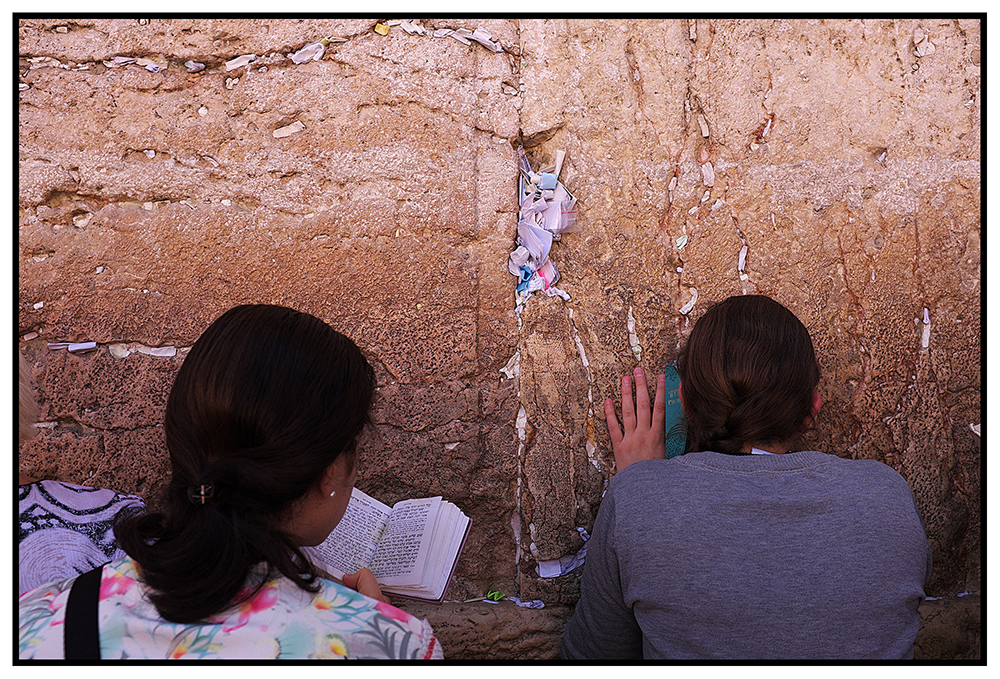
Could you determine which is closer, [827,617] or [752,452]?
[827,617]

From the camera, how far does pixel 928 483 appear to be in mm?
1848

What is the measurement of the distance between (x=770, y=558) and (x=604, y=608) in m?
0.40

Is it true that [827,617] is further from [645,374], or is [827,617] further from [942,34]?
[942,34]

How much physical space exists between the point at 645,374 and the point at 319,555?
0.97m

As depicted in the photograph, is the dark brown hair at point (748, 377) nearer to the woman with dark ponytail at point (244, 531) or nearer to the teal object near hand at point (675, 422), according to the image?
the teal object near hand at point (675, 422)

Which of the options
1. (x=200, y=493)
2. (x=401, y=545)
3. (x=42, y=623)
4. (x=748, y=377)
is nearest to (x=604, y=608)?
(x=401, y=545)

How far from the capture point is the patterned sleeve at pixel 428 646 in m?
1.01

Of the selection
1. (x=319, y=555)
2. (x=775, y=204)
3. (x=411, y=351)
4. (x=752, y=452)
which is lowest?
(x=319, y=555)

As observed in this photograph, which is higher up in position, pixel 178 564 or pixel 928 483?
pixel 178 564

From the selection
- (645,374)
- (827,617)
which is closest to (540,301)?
(645,374)

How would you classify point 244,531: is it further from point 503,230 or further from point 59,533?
point 503,230

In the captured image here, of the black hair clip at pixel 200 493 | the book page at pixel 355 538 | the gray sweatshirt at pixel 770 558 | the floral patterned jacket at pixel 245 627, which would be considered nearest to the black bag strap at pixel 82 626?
the floral patterned jacket at pixel 245 627

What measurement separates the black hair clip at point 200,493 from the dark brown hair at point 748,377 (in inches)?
42.2

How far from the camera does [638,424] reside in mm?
1757
